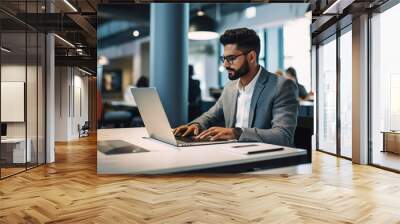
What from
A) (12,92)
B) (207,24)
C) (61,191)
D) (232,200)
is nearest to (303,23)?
(207,24)

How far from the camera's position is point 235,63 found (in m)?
5.21

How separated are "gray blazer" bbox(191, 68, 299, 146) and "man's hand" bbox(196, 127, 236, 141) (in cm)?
7

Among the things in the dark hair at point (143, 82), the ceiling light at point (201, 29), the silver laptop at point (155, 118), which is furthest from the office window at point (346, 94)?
the dark hair at point (143, 82)

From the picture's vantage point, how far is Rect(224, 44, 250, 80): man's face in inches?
205

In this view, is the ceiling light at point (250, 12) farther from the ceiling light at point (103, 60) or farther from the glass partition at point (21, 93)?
the glass partition at point (21, 93)

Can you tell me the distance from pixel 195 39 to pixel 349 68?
380 cm

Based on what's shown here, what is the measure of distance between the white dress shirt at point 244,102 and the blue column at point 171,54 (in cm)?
74

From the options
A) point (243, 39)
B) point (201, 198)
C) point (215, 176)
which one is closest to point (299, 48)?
point (243, 39)

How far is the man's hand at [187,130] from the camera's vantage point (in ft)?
17.0

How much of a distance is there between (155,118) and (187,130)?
0.49 m

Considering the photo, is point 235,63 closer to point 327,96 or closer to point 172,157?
point 172,157

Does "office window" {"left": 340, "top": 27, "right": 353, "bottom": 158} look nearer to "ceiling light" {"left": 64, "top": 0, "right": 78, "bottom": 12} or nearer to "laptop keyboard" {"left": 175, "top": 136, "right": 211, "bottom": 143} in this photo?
"laptop keyboard" {"left": 175, "top": 136, "right": 211, "bottom": 143}

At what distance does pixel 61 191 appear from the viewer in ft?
15.3

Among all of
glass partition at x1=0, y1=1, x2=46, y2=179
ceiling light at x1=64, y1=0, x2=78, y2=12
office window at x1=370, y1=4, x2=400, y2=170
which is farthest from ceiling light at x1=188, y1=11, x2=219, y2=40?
office window at x1=370, y1=4, x2=400, y2=170
